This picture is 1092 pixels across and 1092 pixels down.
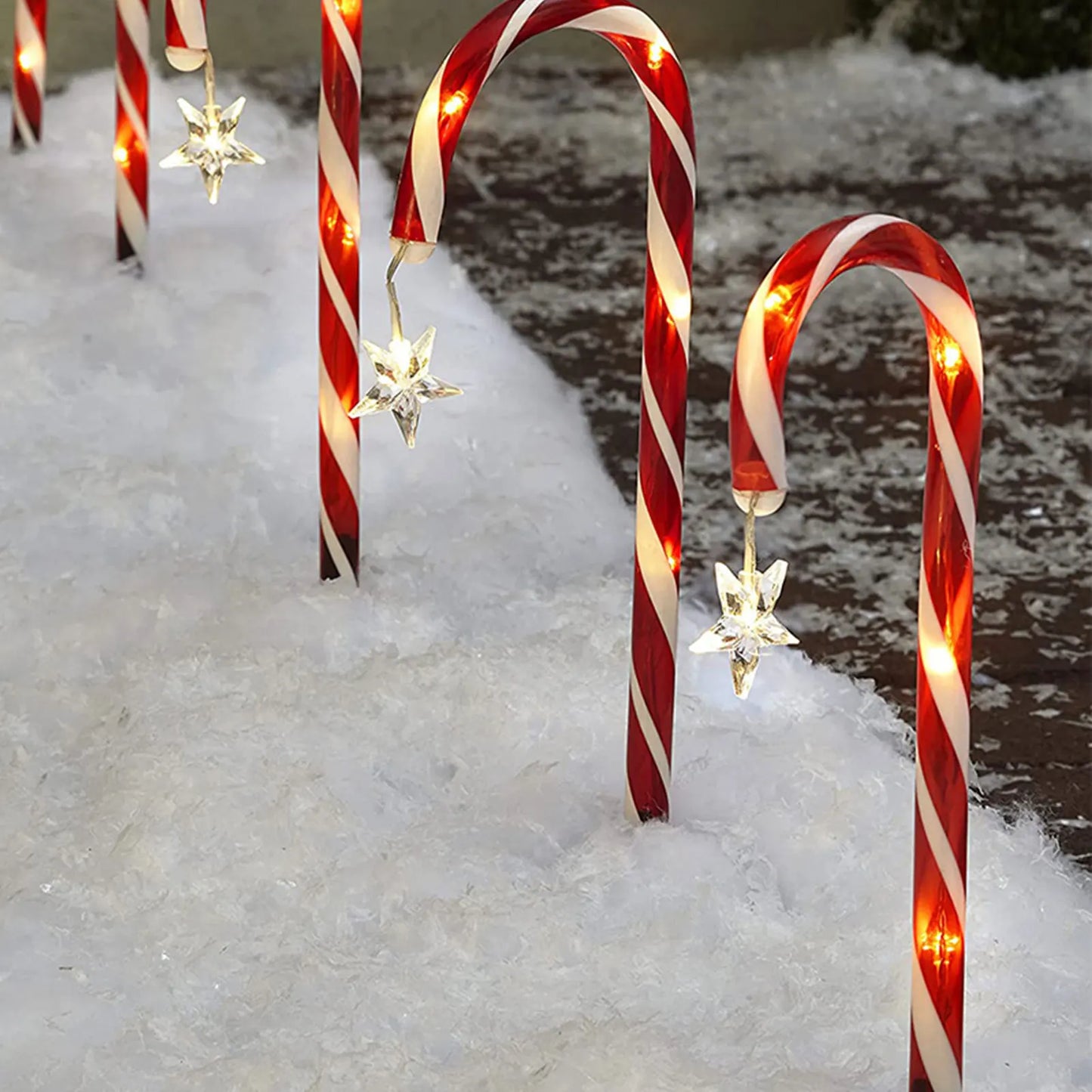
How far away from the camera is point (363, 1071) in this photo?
1334 millimetres

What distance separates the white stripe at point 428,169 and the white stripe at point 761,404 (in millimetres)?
308

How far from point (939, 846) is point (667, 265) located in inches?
20.5

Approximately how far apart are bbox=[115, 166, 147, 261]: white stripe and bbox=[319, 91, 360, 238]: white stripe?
0.76 meters

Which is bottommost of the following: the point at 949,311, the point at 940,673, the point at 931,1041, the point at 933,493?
the point at 931,1041

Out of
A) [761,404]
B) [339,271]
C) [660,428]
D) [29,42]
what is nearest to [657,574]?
[660,428]

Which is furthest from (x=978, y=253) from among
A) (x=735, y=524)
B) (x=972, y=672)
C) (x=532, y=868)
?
(x=532, y=868)

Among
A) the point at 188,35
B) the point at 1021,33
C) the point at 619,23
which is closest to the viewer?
the point at 619,23

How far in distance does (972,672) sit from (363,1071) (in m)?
0.89

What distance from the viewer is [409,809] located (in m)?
1.65

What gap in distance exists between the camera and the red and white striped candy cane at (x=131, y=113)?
8.69 feet

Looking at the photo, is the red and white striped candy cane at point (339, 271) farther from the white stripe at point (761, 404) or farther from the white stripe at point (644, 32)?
the white stripe at point (761, 404)

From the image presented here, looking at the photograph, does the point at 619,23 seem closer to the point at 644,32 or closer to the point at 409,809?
the point at 644,32

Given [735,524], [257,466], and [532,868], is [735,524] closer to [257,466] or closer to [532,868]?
[257,466]

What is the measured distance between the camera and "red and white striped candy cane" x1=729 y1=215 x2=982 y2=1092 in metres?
1.16
